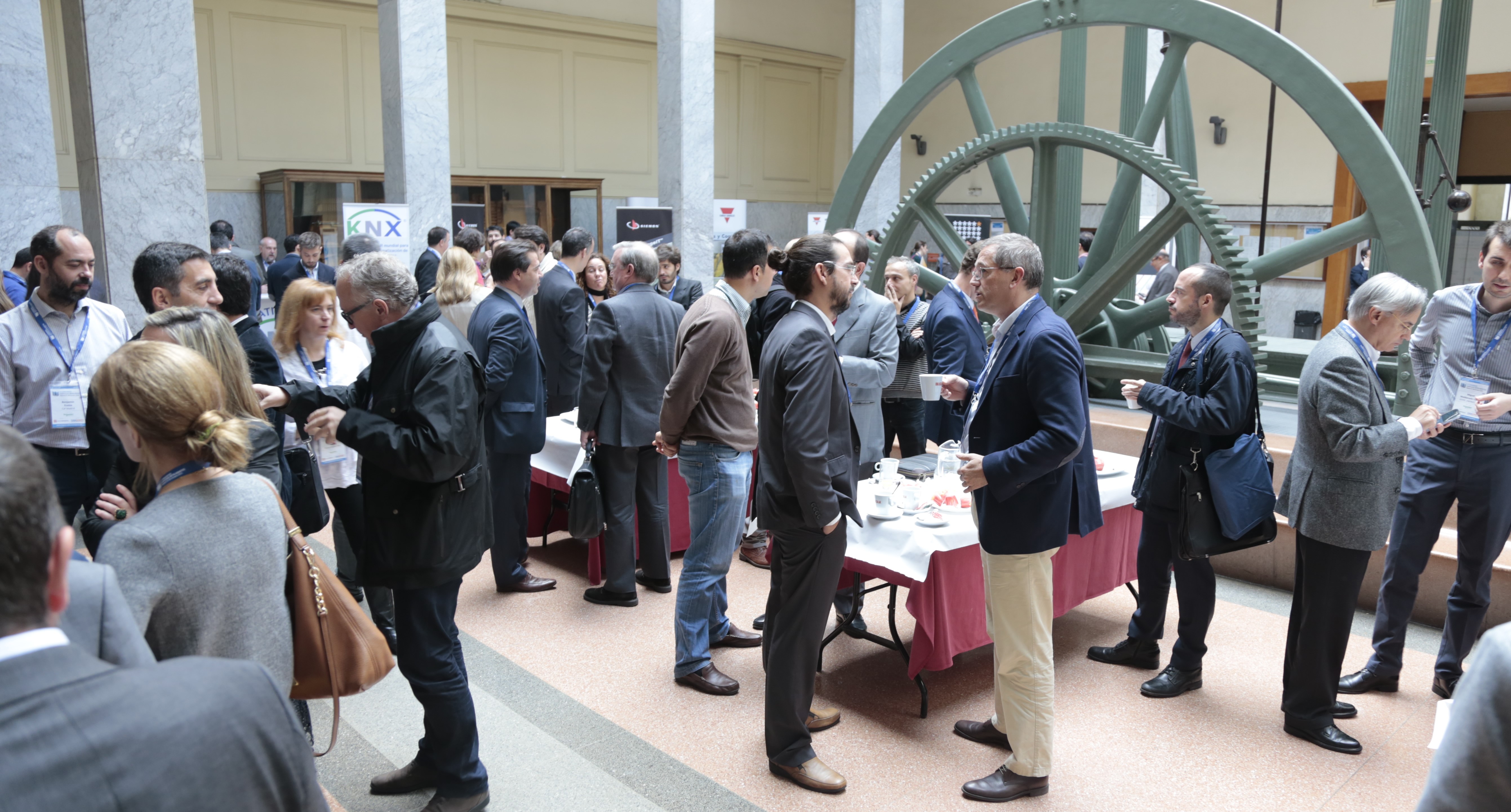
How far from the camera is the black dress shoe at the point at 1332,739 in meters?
3.19

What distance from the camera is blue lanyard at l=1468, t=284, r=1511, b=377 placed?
3.45m

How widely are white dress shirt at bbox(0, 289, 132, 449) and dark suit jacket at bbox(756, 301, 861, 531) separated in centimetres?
243

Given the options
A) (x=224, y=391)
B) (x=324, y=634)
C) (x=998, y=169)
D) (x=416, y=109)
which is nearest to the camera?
(x=324, y=634)

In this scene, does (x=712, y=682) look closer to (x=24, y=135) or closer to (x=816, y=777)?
(x=816, y=777)

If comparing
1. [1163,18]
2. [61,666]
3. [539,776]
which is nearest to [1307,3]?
[1163,18]

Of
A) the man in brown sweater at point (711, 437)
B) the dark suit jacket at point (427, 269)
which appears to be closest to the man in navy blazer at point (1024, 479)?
the man in brown sweater at point (711, 437)

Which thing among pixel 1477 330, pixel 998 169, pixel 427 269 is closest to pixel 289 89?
pixel 427 269

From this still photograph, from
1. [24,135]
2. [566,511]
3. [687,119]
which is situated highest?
[687,119]

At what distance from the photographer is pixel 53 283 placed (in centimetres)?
347

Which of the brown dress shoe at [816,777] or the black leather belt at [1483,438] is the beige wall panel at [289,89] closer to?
the brown dress shoe at [816,777]

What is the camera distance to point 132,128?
18.8 ft

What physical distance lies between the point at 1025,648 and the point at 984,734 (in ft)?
1.97

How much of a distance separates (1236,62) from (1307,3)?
110 centimetres

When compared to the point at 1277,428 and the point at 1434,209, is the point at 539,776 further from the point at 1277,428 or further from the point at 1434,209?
the point at 1434,209
